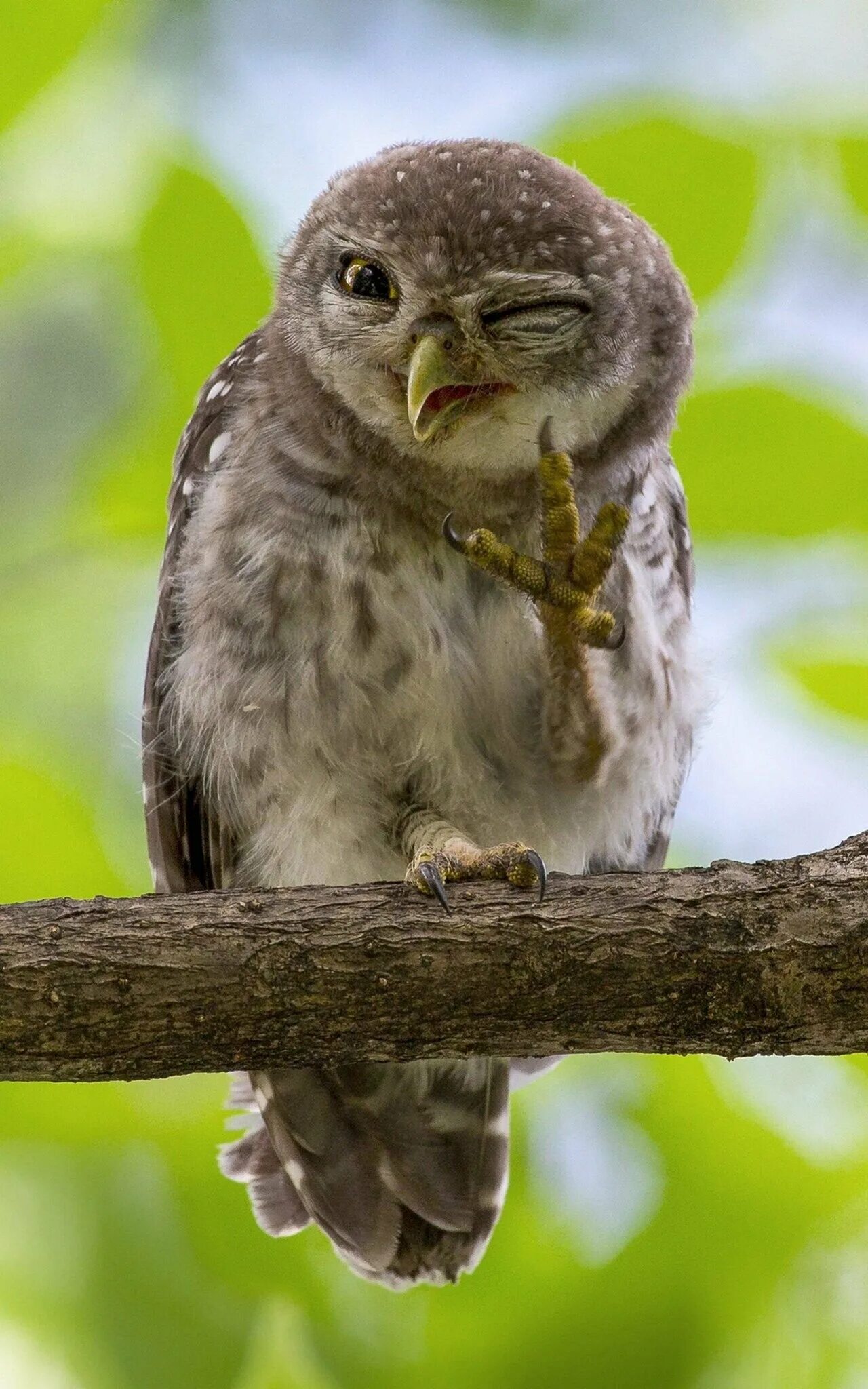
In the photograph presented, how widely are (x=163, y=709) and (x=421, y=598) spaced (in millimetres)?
787

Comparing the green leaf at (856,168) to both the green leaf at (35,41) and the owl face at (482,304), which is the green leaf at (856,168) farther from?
the green leaf at (35,41)

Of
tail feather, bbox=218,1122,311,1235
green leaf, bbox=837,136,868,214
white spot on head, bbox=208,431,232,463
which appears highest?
green leaf, bbox=837,136,868,214

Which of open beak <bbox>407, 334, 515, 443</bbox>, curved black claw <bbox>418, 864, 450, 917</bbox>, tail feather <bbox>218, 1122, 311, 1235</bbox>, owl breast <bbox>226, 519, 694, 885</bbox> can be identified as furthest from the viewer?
tail feather <bbox>218, 1122, 311, 1235</bbox>

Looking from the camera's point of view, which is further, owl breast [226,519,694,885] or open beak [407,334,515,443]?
owl breast [226,519,694,885]

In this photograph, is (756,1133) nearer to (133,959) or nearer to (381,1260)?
(381,1260)

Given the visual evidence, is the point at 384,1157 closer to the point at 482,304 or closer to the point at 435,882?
the point at 435,882

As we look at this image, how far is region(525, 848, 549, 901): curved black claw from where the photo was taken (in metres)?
2.70

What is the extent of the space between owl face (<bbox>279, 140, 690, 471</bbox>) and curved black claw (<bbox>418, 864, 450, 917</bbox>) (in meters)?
0.84

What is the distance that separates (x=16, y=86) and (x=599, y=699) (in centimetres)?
166

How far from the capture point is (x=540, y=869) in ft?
8.93

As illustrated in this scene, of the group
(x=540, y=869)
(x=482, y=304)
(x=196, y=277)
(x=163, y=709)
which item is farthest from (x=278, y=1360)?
(x=196, y=277)

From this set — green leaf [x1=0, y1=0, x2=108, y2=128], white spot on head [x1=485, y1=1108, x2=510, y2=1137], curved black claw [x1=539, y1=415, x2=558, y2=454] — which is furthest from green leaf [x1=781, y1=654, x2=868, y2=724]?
green leaf [x1=0, y1=0, x2=108, y2=128]

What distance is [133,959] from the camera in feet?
8.46

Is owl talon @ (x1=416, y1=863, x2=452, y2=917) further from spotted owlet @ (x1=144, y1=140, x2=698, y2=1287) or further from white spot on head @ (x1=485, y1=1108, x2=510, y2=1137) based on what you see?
white spot on head @ (x1=485, y1=1108, x2=510, y2=1137)
